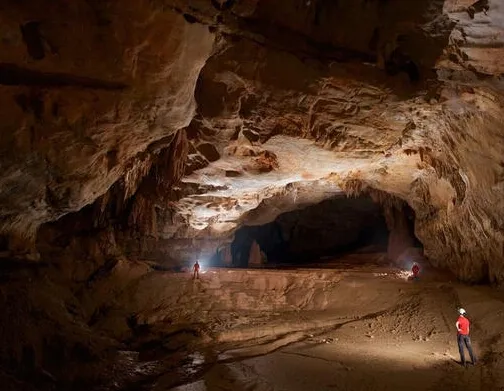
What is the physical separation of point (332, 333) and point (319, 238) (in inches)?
574

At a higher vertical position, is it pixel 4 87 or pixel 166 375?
pixel 4 87

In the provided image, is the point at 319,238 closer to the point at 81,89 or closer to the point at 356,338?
the point at 356,338

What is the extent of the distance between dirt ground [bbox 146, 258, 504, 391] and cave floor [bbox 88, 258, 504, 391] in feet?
0.08

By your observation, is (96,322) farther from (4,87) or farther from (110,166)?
(4,87)

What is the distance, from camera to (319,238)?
24703mm

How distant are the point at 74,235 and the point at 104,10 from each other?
370 inches

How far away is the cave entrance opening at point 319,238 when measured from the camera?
21.2 meters

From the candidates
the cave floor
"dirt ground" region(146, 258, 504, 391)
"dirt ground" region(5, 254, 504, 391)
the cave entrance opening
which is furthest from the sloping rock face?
the cave entrance opening

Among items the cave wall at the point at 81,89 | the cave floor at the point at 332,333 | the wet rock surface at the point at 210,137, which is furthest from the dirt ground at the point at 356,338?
the cave wall at the point at 81,89

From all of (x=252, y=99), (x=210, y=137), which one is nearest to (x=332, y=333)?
(x=210, y=137)

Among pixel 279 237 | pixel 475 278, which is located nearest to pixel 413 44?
pixel 475 278

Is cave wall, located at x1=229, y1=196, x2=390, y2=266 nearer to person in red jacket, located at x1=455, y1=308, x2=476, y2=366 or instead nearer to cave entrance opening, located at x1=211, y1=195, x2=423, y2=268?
cave entrance opening, located at x1=211, y1=195, x2=423, y2=268

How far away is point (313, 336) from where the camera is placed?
10.0 m

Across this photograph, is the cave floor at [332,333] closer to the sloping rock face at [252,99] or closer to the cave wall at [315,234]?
the sloping rock face at [252,99]
